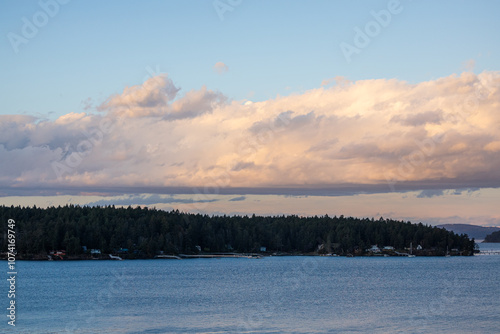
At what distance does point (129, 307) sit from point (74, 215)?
125 meters

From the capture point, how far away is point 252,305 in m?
67.4

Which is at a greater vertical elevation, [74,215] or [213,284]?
[74,215]

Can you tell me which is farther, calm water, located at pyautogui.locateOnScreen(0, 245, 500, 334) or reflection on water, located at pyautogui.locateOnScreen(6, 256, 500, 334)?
reflection on water, located at pyautogui.locateOnScreen(6, 256, 500, 334)

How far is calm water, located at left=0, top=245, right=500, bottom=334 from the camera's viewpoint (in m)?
51.8

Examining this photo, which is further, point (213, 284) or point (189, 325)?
point (213, 284)

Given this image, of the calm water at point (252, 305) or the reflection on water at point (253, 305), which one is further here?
the reflection on water at point (253, 305)

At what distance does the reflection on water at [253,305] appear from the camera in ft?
171

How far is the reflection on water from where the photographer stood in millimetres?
51969

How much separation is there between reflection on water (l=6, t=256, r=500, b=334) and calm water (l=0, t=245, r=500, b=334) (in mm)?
85

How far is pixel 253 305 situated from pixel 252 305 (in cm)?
11

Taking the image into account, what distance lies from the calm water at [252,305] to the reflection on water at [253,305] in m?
0.08

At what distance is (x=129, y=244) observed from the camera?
583ft

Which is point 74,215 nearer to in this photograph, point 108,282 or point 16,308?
point 108,282

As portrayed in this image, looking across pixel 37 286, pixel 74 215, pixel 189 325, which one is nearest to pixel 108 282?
pixel 37 286
